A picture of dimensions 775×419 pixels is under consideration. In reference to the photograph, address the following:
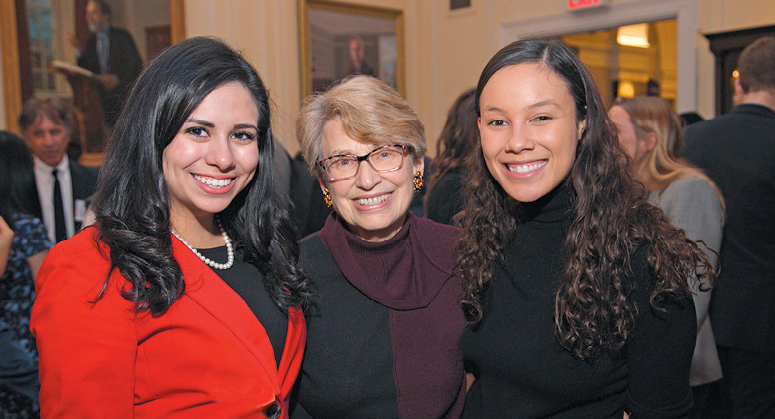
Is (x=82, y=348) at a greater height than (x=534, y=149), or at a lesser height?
lesser

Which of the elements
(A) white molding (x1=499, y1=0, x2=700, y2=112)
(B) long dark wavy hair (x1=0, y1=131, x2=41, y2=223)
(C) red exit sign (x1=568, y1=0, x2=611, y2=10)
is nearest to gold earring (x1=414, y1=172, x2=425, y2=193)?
(B) long dark wavy hair (x1=0, y1=131, x2=41, y2=223)

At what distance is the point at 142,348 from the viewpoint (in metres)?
1.29

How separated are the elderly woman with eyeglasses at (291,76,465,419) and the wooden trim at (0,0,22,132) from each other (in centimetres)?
417

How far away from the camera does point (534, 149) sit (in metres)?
1.45

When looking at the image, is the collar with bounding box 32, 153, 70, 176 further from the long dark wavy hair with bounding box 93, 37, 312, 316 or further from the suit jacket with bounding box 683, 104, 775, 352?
the suit jacket with bounding box 683, 104, 775, 352

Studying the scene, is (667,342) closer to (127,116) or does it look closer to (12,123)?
(127,116)

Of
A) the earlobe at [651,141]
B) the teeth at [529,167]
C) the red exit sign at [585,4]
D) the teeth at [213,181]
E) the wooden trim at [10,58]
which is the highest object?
the red exit sign at [585,4]

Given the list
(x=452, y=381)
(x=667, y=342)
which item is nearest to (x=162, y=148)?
(x=452, y=381)

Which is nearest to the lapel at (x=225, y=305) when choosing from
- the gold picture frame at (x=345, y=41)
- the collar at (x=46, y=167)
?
the collar at (x=46, y=167)

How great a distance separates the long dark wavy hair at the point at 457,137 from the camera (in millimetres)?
2895

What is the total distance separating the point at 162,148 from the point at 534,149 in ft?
2.94

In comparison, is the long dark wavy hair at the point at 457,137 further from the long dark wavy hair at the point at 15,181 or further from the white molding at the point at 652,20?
the white molding at the point at 652,20

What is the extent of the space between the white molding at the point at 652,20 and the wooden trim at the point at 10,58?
4.19 m

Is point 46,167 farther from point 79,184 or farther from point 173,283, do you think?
point 173,283
